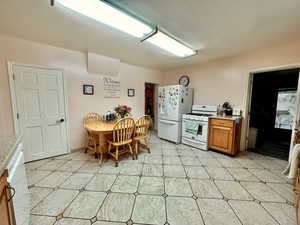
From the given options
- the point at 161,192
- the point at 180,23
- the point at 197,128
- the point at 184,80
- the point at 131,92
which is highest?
the point at 180,23

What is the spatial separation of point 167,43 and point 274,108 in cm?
450

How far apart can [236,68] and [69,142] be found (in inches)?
174

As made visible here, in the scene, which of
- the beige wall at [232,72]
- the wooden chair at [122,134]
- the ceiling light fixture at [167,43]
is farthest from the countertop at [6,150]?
the beige wall at [232,72]

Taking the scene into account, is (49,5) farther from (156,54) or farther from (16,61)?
(156,54)

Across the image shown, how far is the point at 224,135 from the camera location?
292 centimetres

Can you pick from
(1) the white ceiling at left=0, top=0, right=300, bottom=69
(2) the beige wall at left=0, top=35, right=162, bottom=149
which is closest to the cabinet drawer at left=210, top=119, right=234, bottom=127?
(1) the white ceiling at left=0, top=0, right=300, bottom=69

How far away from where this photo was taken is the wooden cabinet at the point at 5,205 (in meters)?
0.78

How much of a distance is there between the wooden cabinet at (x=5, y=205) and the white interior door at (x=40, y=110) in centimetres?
212

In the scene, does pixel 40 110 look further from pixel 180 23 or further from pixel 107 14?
pixel 180 23

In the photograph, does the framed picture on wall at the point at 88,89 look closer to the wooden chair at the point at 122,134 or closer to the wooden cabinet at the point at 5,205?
the wooden chair at the point at 122,134

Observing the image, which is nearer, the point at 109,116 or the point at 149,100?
the point at 109,116

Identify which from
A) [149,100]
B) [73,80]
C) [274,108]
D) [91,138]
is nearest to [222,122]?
[274,108]

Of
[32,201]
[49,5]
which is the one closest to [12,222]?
[32,201]

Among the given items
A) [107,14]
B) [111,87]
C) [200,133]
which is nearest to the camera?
[107,14]
